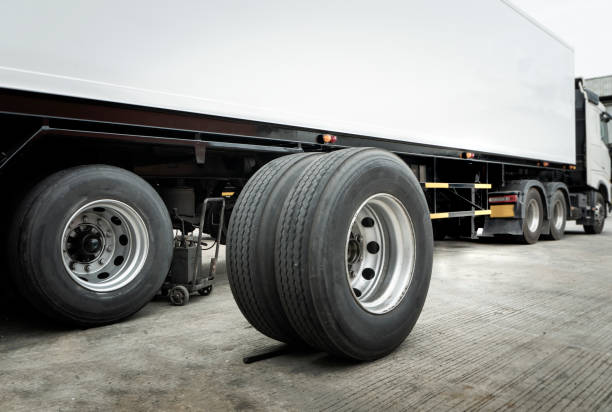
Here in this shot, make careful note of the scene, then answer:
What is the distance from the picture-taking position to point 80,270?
354 centimetres

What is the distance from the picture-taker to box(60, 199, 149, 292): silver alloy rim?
11.5 feet

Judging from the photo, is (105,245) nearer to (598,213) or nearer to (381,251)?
(381,251)

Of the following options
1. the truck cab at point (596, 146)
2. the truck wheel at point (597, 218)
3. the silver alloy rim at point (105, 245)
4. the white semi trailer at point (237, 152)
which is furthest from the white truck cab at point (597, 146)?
the silver alloy rim at point (105, 245)

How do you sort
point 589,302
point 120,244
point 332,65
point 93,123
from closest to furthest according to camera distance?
point 93,123, point 120,244, point 589,302, point 332,65

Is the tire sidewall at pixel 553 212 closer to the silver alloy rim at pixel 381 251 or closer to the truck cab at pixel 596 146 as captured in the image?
the truck cab at pixel 596 146

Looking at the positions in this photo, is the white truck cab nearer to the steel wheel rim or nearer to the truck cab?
the truck cab

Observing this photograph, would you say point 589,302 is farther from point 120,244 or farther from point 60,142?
point 60,142

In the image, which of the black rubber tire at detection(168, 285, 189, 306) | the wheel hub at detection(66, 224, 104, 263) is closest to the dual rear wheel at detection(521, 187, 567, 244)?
the black rubber tire at detection(168, 285, 189, 306)

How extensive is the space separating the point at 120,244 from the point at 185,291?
2.30 feet

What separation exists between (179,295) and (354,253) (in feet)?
5.97

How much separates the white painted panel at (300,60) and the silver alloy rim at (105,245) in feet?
2.96

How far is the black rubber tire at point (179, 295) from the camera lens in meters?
4.05

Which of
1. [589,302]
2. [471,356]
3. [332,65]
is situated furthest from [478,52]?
[471,356]

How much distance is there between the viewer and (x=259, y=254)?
8.28 feet
